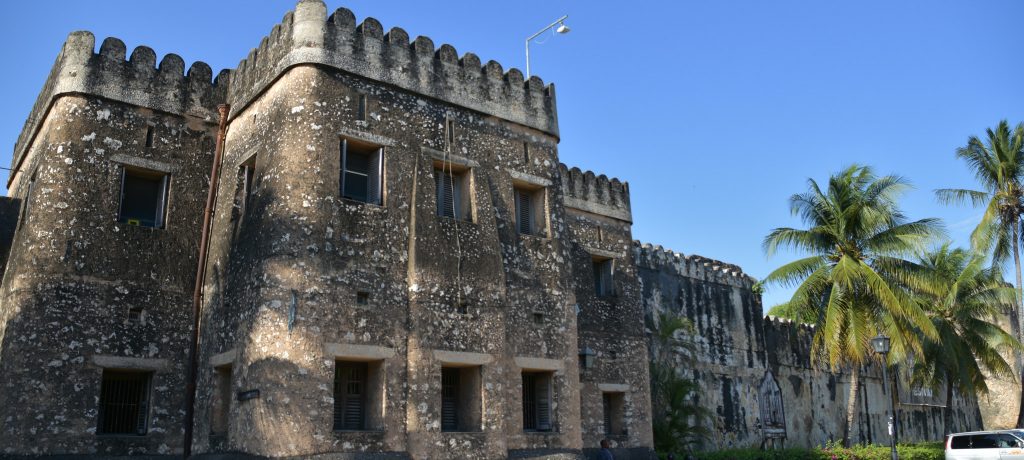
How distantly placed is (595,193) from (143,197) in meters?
10.6

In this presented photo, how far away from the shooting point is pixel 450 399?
16219 millimetres

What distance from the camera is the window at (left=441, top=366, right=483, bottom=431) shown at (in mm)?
15844

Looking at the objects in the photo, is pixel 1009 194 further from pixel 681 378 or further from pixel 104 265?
pixel 104 265

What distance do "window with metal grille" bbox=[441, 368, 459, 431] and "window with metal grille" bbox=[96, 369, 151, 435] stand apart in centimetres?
514

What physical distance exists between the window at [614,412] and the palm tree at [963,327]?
1243cm

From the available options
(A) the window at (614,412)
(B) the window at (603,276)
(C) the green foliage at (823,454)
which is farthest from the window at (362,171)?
(C) the green foliage at (823,454)

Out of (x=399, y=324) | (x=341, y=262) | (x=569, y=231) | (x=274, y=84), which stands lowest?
(x=399, y=324)

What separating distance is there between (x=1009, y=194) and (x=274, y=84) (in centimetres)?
2286

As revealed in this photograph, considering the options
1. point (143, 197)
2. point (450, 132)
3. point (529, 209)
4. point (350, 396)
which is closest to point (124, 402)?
point (143, 197)

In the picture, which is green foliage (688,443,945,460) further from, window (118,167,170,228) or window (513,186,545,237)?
window (118,167,170,228)

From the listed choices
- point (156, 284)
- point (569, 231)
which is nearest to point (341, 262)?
point (156, 284)

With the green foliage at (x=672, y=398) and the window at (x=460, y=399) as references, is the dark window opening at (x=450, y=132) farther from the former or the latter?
the green foliage at (x=672, y=398)

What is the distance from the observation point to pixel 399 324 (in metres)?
15.3

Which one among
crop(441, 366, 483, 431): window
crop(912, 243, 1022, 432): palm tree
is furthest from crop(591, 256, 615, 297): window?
crop(912, 243, 1022, 432): palm tree
